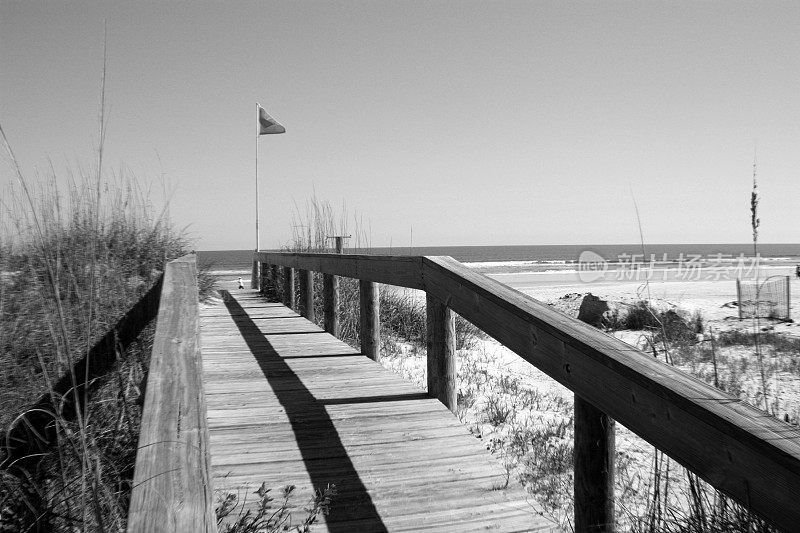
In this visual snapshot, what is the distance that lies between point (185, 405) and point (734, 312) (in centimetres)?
1269

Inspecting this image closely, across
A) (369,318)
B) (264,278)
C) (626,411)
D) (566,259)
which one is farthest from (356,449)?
(566,259)

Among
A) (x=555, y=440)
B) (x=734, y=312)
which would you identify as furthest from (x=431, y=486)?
(x=734, y=312)

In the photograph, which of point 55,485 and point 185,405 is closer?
point 185,405

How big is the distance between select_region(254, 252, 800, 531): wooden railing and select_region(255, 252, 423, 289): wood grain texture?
0.41 metres

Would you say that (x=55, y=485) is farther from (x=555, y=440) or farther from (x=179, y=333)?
(x=555, y=440)

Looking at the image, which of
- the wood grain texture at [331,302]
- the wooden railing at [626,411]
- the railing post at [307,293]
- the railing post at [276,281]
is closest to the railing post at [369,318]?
the wood grain texture at [331,302]

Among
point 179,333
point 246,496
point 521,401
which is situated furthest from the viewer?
point 521,401

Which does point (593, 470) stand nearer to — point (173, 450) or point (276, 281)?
point (173, 450)

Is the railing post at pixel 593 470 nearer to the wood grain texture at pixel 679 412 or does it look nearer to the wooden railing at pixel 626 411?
the wooden railing at pixel 626 411

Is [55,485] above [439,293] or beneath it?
beneath

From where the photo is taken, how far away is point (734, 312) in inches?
463

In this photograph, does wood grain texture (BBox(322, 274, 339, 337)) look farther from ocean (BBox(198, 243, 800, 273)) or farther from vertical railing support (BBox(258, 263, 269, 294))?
vertical railing support (BBox(258, 263, 269, 294))

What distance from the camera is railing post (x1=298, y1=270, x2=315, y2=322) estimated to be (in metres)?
7.16

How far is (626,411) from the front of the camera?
1.47m
